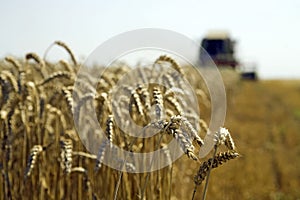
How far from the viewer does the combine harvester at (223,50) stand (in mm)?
43469

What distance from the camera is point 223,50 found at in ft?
154

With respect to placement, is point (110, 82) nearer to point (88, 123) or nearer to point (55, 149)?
point (88, 123)

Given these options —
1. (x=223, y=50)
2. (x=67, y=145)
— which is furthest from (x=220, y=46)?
(x=67, y=145)

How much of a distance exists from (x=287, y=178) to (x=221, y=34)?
1813 inches

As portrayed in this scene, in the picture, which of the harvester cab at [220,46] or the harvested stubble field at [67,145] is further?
the harvester cab at [220,46]

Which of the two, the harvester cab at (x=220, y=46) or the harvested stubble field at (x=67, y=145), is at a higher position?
the harvested stubble field at (x=67, y=145)

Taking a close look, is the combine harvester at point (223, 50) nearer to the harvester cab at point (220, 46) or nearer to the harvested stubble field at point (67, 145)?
the harvester cab at point (220, 46)

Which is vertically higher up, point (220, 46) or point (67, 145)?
point (67, 145)

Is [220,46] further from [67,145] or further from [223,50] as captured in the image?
[67,145]

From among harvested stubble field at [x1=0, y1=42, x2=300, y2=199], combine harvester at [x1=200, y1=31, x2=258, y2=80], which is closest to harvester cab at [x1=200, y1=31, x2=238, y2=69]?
combine harvester at [x1=200, y1=31, x2=258, y2=80]

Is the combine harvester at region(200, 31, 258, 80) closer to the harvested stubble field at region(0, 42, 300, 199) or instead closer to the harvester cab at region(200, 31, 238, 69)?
the harvester cab at region(200, 31, 238, 69)

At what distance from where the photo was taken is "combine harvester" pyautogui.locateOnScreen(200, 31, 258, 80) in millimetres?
43469

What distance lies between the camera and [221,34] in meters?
51.0

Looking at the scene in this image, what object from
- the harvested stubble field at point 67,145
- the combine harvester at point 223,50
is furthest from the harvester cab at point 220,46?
the harvested stubble field at point 67,145
